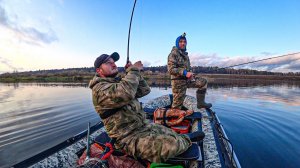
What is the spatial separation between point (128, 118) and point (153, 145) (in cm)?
56

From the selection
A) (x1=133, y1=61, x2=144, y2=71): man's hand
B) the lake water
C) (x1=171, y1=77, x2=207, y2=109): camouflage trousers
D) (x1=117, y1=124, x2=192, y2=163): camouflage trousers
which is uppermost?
(x1=133, y1=61, x2=144, y2=71): man's hand

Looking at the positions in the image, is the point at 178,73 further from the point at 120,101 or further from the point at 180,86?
the point at 120,101

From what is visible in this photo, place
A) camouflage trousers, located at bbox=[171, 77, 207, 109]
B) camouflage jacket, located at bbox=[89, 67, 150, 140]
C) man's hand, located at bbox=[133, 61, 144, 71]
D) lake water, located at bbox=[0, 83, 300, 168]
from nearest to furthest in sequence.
→ camouflage jacket, located at bbox=[89, 67, 150, 140] < man's hand, located at bbox=[133, 61, 144, 71] < lake water, located at bbox=[0, 83, 300, 168] < camouflage trousers, located at bbox=[171, 77, 207, 109]

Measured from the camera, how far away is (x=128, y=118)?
296 cm

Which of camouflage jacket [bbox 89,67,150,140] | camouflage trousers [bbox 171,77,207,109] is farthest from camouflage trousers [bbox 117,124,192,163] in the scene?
camouflage trousers [bbox 171,77,207,109]

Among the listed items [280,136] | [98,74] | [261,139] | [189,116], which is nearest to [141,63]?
[98,74]

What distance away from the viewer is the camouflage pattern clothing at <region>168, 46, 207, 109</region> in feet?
21.2

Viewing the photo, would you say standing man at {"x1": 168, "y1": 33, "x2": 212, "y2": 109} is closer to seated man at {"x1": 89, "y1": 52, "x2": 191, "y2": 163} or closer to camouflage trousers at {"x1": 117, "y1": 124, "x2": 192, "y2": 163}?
seated man at {"x1": 89, "y1": 52, "x2": 191, "y2": 163}

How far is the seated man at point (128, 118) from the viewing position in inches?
109

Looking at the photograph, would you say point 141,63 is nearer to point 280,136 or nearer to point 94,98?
point 94,98

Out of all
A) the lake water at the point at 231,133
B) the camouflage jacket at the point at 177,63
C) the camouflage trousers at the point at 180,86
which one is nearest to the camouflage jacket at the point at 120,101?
the camouflage jacket at the point at 177,63

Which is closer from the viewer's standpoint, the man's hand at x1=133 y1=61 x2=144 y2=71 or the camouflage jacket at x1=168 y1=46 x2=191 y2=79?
the man's hand at x1=133 y1=61 x2=144 y2=71

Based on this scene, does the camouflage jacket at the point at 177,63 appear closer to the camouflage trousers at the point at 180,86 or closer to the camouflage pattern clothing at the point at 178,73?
the camouflage pattern clothing at the point at 178,73

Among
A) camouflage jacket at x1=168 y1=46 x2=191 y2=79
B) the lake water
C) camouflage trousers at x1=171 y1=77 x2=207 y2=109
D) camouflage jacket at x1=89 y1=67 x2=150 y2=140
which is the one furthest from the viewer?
camouflage trousers at x1=171 y1=77 x2=207 y2=109
